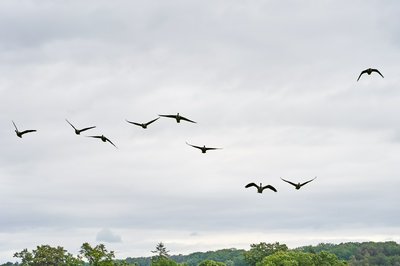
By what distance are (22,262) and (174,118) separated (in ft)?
386

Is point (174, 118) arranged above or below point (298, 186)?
above

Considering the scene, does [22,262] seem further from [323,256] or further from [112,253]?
[323,256]

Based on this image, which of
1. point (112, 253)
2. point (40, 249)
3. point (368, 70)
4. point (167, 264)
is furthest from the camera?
point (167, 264)

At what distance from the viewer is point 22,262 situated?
17262 centimetres

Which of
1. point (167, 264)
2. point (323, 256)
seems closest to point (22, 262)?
point (167, 264)

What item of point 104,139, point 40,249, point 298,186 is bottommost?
point 298,186

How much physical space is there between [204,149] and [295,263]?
111 meters

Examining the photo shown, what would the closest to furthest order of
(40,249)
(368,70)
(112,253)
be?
(368,70) → (112,253) → (40,249)

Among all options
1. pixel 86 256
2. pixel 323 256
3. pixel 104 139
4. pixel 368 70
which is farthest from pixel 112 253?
pixel 368 70

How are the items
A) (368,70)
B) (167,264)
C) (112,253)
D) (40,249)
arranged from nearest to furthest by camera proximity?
(368,70) < (112,253) < (40,249) < (167,264)

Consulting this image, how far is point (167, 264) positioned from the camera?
618 ft

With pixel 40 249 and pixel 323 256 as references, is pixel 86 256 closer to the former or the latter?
pixel 40 249

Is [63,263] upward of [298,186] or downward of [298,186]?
upward

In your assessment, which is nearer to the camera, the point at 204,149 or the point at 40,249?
the point at 204,149
